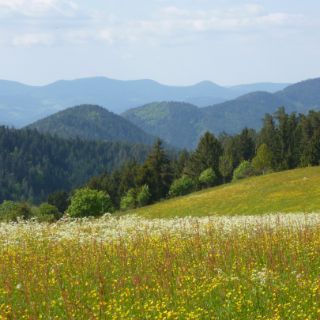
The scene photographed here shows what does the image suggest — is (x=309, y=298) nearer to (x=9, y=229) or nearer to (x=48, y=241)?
(x=48, y=241)

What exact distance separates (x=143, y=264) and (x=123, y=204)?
87643mm

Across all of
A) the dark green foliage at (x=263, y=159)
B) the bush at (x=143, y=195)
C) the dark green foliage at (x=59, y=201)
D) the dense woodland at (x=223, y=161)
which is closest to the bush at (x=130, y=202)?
the dense woodland at (x=223, y=161)

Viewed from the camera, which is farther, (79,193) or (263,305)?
(79,193)

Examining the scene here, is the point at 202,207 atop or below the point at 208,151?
below

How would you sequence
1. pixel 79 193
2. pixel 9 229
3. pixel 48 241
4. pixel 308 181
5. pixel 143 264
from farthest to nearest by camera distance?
pixel 79 193, pixel 308 181, pixel 9 229, pixel 48 241, pixel 143 264

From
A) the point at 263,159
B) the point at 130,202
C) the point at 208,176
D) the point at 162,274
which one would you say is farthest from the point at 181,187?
the point at 162,274

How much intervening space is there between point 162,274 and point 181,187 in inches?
3580

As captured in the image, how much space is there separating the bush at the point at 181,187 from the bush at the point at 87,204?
882 inches

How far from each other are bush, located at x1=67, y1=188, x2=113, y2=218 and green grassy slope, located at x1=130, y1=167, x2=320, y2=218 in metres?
15.0

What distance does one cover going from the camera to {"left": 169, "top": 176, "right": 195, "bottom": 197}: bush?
99500mm

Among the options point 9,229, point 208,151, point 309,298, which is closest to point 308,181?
point 9,229

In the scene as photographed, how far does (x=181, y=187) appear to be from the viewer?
101 metres

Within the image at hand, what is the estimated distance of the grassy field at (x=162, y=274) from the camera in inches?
348

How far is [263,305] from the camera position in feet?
29.3
